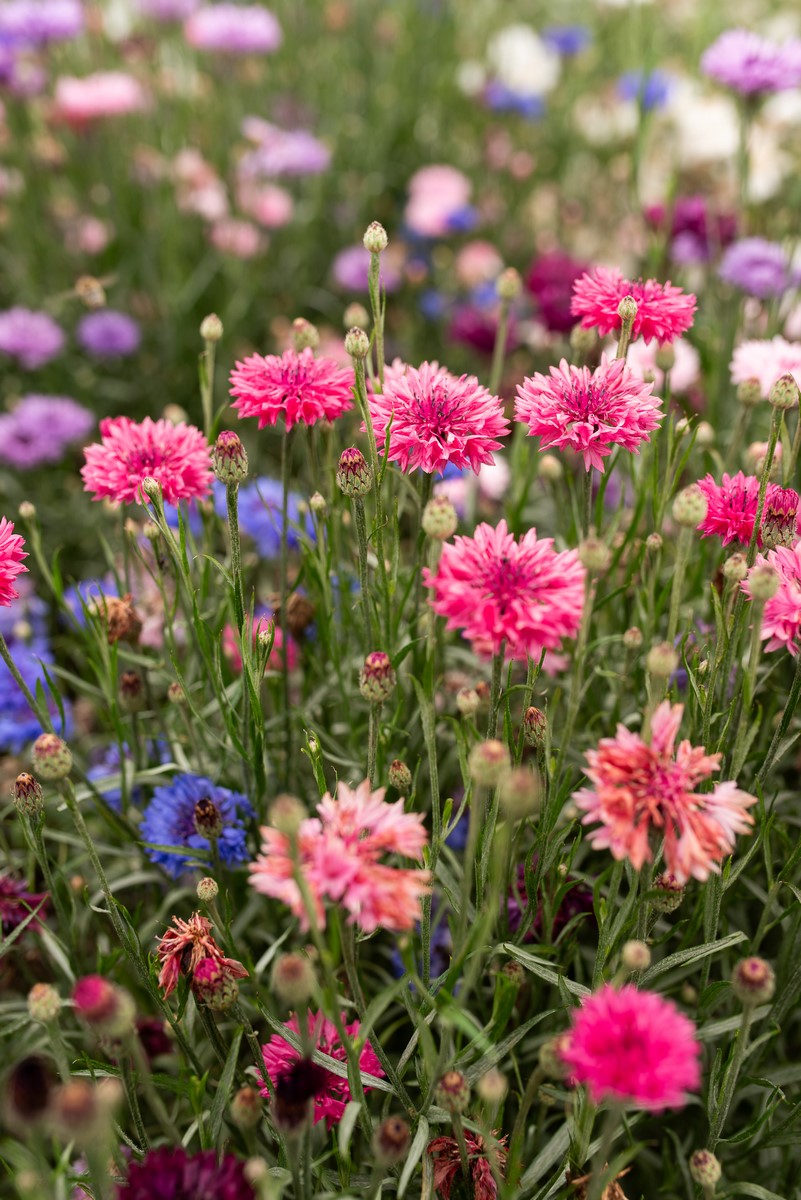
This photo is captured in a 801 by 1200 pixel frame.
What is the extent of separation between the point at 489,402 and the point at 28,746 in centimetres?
91

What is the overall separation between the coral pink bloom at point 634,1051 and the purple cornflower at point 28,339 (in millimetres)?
1766

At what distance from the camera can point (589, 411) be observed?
0.86 metres

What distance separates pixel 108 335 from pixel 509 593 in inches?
64.2

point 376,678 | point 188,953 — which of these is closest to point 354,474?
point 376,678

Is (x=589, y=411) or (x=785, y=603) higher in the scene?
(x=589, y=411)

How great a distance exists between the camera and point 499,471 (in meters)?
1.85

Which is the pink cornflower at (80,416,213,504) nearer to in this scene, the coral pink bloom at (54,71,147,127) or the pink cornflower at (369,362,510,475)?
the pink cornflower at (369,362,510,475)

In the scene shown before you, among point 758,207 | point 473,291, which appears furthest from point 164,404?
point 758,207

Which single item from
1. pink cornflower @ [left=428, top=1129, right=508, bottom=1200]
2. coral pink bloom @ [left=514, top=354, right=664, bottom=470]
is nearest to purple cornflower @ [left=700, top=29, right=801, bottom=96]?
coral pink bloom @ [left=514, top=354, right=664, bottom=470]

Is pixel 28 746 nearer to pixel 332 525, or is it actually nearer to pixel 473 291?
pixel 332 525

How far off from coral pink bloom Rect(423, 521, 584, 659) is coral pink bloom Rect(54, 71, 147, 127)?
2009 millimetres

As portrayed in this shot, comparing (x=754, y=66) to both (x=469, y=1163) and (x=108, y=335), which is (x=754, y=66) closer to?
(x=108, y=335)

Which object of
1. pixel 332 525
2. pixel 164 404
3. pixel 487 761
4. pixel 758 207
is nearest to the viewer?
pixel 487 761

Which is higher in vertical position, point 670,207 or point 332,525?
point 670,207
